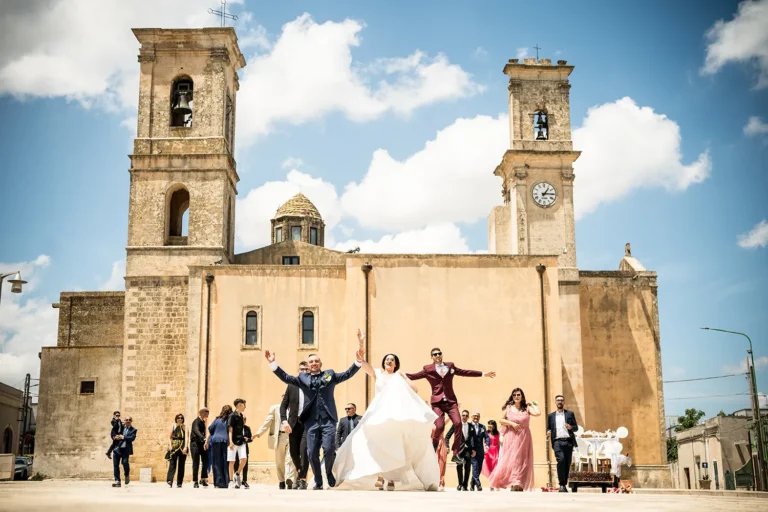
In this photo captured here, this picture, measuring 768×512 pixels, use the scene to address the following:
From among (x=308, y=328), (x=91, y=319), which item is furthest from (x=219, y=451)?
(x=91, y=319)

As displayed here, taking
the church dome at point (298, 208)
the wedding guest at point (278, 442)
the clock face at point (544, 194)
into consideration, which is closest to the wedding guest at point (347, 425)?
the wedding guest at point (278, 442)

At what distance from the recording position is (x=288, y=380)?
12688 millimetres

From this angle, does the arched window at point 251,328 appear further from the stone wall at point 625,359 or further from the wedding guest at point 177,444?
the stone wall at point 625,359

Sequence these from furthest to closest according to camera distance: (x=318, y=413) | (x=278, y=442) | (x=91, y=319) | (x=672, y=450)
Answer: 1. (x=672, y=450)
2. (x=91, y=319)
3. (x=278, y=442)
4. (x=318, y=413)

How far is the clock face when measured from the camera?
117 ft

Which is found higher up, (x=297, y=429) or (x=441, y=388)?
(x=441, y=388)

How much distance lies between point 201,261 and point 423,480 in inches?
856

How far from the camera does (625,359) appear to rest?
34031mm

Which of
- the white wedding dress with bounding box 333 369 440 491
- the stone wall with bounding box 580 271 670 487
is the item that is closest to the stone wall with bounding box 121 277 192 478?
the stone wall with bounding box 580 271 670 487

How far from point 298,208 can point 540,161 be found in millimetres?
15037

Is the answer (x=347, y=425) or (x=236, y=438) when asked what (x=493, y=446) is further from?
(x=236, y=438)

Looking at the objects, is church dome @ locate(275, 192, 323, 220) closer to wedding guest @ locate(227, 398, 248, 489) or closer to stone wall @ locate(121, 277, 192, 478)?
stone wall @ locate(121, 277, 192, 478)

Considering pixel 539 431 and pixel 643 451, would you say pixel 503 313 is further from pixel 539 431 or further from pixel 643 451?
pixel 643 451

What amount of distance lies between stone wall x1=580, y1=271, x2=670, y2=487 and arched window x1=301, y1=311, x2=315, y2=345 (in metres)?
9.99
